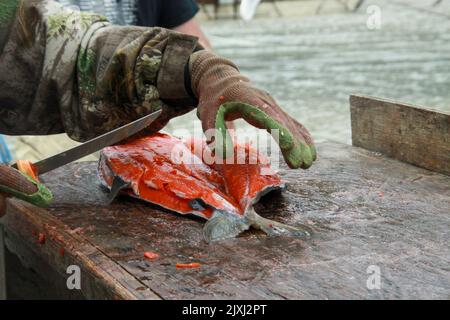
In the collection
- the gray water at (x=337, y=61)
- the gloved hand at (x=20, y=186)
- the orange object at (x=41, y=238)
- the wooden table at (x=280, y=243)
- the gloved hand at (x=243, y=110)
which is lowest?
the gray water at (x=337, y=61)

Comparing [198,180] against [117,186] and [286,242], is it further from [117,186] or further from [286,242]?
[286,242]

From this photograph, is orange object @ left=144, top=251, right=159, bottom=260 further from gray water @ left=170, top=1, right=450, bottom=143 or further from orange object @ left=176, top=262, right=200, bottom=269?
gray water @ left=170, top=1, right=450, bottom=143

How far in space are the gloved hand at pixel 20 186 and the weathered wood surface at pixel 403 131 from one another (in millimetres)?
1599

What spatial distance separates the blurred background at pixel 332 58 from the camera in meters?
7.31

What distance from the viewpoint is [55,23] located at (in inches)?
110

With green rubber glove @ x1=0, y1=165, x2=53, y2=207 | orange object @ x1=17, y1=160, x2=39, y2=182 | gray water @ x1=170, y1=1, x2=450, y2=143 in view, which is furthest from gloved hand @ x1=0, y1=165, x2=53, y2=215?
gray water @ x1=170, y1=1, x2=450, y2=143

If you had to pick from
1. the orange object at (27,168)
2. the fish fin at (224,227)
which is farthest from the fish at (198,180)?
the orange object at (27,168)

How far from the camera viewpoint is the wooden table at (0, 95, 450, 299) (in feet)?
6.05

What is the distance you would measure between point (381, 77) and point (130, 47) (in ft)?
25.8

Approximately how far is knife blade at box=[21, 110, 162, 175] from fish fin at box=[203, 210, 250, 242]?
0.47 metres

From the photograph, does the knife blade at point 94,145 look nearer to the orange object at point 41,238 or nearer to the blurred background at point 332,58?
the orange object at point 41,238

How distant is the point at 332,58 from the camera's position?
40.4 feet
